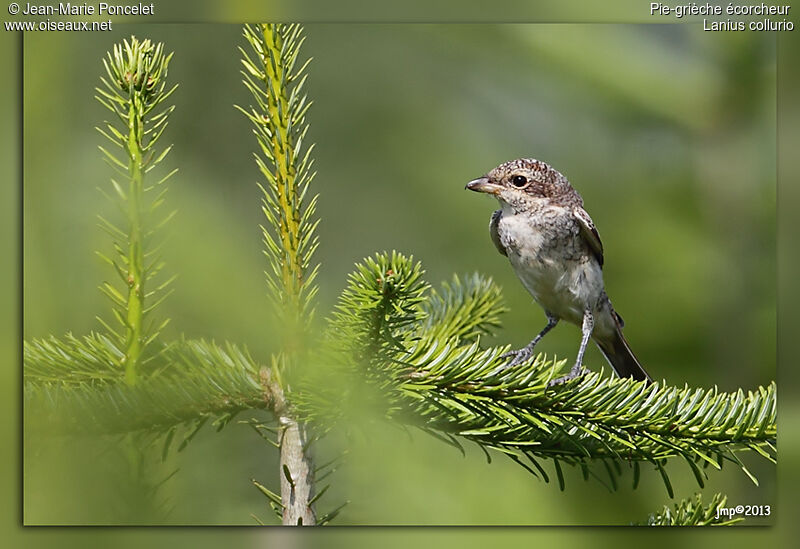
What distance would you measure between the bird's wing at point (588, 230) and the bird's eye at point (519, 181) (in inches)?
6.7

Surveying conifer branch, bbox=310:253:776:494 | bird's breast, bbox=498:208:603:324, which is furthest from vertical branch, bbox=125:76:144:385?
bird's breast, bbox=498:208:603:324

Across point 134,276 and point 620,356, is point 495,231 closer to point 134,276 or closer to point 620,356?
point 620,356

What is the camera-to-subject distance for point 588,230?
254cm

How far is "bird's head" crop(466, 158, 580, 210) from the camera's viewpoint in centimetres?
256

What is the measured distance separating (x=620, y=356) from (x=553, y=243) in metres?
0.42

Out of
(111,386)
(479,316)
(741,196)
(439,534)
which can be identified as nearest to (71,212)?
(111,386)

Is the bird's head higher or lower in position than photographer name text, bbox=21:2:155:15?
lower

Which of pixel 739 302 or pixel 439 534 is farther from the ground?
pixel 739 302

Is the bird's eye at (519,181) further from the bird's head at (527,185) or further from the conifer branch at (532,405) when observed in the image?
the conifer branch at (532,405)

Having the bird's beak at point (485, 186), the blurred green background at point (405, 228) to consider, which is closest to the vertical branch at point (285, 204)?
the blurred green background at point (405, 228)

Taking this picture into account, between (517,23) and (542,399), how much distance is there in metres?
1.23

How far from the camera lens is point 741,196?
101 inches

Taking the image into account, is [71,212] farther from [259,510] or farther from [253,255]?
[259,510]

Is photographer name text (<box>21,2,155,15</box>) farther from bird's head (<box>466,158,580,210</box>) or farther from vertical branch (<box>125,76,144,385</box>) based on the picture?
bird's head (<box>466,158,580,210</box>)
